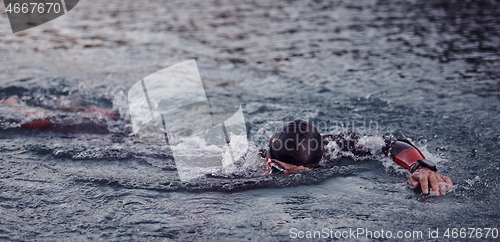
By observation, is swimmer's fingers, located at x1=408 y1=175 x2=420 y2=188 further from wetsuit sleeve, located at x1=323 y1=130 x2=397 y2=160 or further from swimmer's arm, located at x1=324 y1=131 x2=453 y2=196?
wetsuit sleeve, located at x1=323 y1=130 x2=397 y2=160

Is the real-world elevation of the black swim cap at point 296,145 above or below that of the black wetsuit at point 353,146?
above

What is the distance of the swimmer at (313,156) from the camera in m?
4.18

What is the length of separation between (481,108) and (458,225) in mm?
4166

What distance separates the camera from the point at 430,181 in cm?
414

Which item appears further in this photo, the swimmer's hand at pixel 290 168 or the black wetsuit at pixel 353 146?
the black wetsuit at pixel 353 146

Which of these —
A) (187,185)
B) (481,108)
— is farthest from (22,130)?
(481,108)

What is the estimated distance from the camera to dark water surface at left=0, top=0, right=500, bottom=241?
396 centimetres

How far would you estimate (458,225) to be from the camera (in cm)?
372

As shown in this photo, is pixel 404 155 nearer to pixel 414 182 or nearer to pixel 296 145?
pixel 414 182

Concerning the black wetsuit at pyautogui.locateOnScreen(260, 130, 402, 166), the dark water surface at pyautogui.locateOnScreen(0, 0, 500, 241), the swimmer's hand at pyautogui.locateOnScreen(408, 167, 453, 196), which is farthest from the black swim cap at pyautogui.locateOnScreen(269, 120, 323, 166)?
the swimmer's hand at pyautogui.locateOnScreen(408, 167, 453, 196)

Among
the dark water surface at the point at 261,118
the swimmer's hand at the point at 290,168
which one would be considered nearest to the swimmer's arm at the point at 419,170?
the dark water surface at the point at 261,118

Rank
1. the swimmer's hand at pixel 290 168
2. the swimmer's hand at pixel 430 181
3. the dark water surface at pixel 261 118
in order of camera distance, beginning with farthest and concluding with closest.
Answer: the swimmer's hand at pixel 290 168
the swimmer's hand at pixel 430 181
the dark water surface at pixel 261 118

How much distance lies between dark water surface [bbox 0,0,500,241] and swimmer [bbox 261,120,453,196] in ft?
0.45

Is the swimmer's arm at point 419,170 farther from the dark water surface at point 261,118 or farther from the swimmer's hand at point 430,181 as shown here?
the dark water surface at point 261,118
